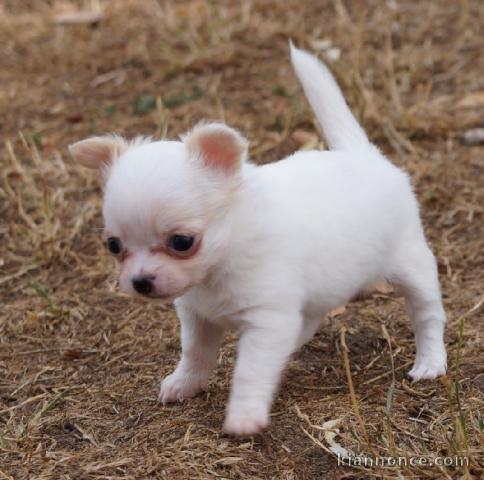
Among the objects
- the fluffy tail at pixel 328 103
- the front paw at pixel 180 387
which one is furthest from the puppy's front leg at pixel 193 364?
the fluffy tail at pixel 328 103

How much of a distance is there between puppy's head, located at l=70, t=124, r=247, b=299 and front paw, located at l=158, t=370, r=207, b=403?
1.99ft

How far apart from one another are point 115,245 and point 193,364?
699mm

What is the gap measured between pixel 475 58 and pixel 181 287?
4.72 metres

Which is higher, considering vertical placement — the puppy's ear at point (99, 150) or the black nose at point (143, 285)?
the puppy's ear at point (99, 150)

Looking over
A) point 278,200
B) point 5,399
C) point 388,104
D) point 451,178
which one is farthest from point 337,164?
point 388,104

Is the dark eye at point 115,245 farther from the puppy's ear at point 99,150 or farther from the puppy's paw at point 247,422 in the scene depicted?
the puppy's paw at point 247,422

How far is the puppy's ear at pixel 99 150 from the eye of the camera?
304 cm

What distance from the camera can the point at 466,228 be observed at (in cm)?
487

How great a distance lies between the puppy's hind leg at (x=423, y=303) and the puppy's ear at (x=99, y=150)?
114cm

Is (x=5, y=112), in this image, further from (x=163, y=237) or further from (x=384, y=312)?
(x=163, y=237)

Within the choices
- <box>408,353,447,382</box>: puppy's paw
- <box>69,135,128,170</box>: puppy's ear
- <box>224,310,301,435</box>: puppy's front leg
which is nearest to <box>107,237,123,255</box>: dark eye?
<box>69,135,128,170</box>: puppy's ear

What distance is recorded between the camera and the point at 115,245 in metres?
2.88

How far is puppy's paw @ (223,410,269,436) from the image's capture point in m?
2.94

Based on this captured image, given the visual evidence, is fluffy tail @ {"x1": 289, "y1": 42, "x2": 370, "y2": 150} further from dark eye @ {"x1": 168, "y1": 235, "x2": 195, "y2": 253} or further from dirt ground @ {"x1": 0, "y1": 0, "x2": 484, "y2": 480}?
dark eye @ {"x1": 168, "y1": 235, "x2": 195, "y2": 253}
